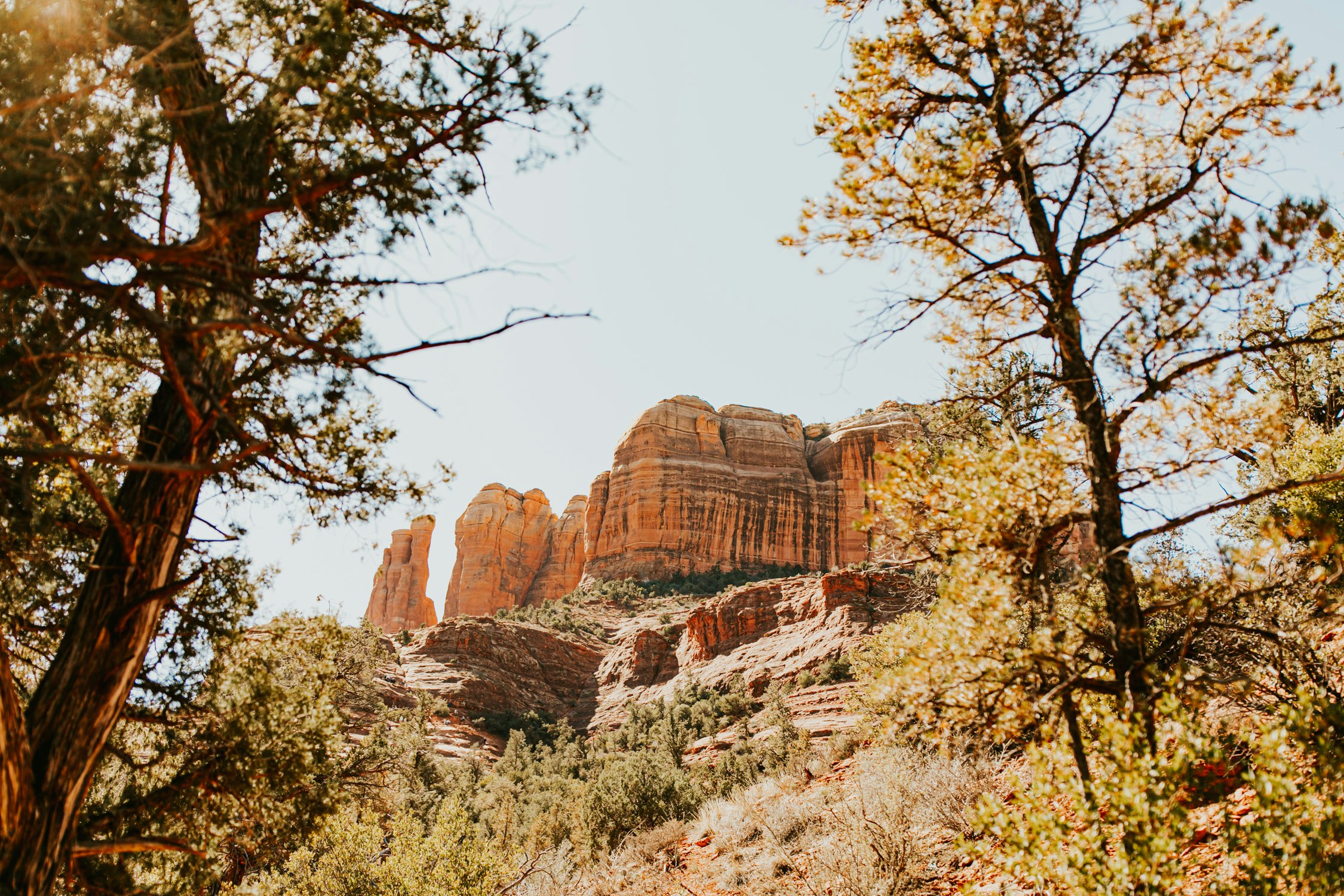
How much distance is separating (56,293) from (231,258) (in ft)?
3.40

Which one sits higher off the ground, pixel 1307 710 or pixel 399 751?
pixel 1307 710

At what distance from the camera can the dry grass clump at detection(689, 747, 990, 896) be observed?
8289mm

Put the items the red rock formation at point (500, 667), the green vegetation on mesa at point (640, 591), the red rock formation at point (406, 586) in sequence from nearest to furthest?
the red rock formation at point (500, 667) → the green vegetation on mesa at point (640, 591) → the red rock formation at point (406, 586)

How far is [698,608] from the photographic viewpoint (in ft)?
127

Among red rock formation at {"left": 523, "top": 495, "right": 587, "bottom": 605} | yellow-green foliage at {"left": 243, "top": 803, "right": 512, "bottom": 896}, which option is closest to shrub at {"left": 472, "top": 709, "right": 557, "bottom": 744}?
yellow-green foliage at {"left": 243, "top": 803, "right": 512, "bottom": 896}

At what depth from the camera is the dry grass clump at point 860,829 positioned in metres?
8.29

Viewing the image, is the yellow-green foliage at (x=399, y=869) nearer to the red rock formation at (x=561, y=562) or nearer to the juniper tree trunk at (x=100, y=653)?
the juniper tree trunk at (x=100, y=653)

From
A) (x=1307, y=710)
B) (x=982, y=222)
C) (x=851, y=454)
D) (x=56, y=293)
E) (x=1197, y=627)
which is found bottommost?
(x=1307, y=710)

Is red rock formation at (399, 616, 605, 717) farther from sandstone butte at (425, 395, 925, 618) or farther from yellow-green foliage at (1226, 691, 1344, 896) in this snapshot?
yellow-green foliage at (1226, 691, 1344, 896)

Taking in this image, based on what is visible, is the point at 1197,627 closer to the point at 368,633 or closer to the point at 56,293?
the point at 56,293

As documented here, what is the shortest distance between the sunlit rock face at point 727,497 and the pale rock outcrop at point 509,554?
13209mm

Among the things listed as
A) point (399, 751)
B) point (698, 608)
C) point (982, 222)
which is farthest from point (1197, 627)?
point (698, 608)

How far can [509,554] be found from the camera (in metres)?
76.9

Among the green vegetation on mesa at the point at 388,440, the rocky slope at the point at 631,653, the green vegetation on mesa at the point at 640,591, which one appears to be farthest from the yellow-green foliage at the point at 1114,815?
the green vegetation on mesa at the point at 640,591
